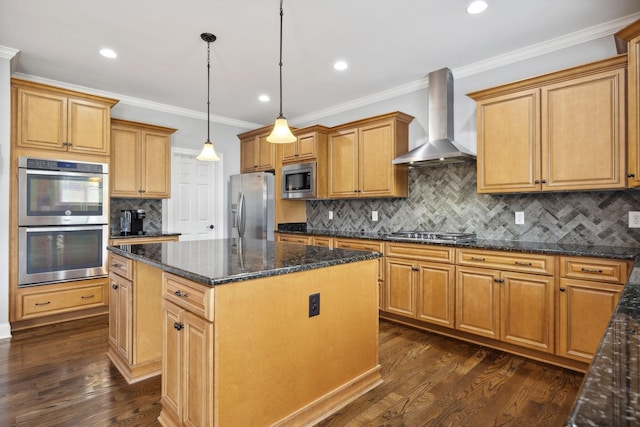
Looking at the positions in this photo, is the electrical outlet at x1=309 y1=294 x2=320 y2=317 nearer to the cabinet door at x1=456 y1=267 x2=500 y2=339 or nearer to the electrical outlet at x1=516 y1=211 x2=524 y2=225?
the cabinet door at x1=456 y1=267 x2=500 y2=339

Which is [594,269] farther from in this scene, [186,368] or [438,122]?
[186,368]

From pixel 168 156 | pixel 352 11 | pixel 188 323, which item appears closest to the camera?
pixel 188 323

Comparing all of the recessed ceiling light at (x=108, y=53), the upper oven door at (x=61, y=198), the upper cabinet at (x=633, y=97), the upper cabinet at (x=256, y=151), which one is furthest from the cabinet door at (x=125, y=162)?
the upper cabinet at (x=633, y=97)

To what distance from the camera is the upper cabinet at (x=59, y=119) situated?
11.4ft

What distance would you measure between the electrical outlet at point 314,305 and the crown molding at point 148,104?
413cm

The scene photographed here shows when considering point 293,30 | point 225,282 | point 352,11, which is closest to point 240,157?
point 293,30

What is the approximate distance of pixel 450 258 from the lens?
3252 mm

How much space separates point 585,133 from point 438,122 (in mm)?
1375

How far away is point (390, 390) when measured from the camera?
2.34 meters

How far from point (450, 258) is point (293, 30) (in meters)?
2.47

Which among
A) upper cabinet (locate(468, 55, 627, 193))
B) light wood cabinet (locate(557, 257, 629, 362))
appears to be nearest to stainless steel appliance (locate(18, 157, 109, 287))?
upper cabinet (locate(468, 55, 627, 193))

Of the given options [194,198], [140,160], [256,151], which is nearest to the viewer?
[140,160]

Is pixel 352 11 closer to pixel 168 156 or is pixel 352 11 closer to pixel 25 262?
pixel 168 156

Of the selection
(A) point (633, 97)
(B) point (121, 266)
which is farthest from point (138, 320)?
(A) point (633, 97)
